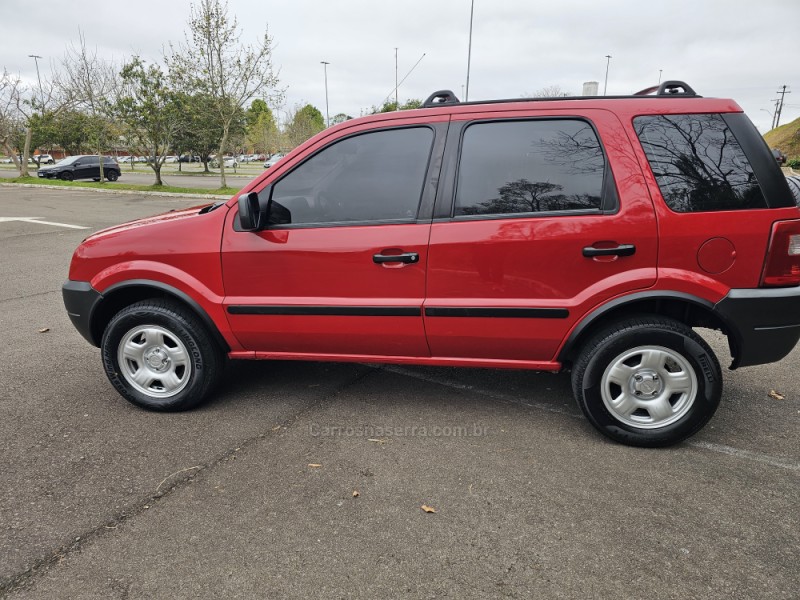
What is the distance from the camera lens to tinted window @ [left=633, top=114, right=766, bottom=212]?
9.30ft

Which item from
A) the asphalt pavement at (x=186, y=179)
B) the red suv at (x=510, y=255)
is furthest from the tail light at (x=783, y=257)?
the asphalt pavement at (x=186, y=179)

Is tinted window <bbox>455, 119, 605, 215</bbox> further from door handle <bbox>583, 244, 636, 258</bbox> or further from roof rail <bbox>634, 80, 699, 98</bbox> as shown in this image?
roof rail <bbox>634, 80, 699, 98</bbox>

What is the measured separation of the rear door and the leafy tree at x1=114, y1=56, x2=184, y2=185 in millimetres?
21730

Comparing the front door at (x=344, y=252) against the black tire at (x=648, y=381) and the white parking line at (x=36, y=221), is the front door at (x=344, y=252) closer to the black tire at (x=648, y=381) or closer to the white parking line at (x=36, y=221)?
the black tire at (x=648, y=381)

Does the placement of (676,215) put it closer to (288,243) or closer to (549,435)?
→ (549,435)

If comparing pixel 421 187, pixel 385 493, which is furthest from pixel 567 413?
pixel 421 187

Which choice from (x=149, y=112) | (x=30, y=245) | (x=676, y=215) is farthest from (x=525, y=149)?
(x=149, y=112)

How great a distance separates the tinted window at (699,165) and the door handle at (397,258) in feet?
4.32

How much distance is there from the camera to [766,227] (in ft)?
9.14

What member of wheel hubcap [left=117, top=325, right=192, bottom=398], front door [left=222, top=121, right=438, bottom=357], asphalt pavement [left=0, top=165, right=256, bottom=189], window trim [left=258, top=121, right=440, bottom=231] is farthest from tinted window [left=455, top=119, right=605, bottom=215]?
asphalt pavement [left=0, top=165, right=256, bottom=189]

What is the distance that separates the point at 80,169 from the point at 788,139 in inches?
2635

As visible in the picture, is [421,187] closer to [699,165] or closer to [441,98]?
[441,98]

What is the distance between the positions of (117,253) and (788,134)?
7715 centimetres

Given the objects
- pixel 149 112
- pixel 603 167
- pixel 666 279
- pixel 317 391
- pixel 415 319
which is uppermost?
pixel 149 112
